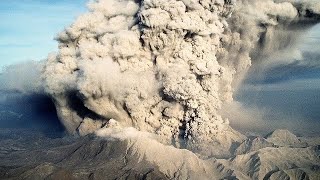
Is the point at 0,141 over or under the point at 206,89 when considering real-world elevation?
under

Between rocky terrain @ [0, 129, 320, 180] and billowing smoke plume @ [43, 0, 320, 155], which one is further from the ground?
billowing smoke plume @ [43, 0, 320, 155]

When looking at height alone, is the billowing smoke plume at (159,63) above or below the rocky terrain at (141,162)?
above

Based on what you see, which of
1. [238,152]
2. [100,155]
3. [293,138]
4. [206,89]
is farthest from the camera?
[293,138]

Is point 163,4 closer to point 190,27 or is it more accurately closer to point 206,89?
point 190,27

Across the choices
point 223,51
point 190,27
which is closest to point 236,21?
point 223,51

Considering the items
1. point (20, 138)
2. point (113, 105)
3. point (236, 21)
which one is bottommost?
point (20, 138)

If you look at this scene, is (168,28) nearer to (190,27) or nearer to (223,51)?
(190,27)

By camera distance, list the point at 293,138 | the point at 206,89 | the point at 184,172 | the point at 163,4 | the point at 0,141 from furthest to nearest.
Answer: the point at 0,141, the point at 293,138, the point at 184,172, the point at 206,89, the point at 163,4

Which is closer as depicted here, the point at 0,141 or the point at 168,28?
the point at 168,28

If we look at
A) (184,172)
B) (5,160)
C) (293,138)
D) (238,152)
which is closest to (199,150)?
(184,172)
